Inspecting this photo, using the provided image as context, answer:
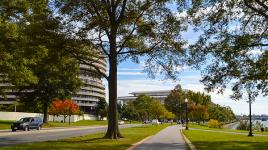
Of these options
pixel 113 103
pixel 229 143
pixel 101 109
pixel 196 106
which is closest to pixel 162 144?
pixel 229 143

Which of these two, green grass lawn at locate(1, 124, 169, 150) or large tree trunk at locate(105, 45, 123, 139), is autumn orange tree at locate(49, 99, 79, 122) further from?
green grass lawn at locate(1, 124, 169, 150)

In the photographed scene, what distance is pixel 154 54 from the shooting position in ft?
117

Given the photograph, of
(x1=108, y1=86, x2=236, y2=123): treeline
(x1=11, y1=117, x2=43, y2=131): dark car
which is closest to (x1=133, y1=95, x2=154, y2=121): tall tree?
(x1=108, y1=86, x2=236, y2=123): treeline

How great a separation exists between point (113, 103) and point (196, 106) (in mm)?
98435

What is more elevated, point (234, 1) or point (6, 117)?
point (234, 1)

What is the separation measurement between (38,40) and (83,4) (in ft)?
12.9

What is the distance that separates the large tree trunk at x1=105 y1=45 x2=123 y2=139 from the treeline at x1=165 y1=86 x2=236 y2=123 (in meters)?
85.7

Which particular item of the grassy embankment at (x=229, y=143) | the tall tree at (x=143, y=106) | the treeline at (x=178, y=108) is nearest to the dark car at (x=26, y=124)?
the grassy embankment at (x=229, y=143)

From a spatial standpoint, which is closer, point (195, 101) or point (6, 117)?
point (6, 117)

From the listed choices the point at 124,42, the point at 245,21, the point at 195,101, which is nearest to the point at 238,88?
the point at 245,21

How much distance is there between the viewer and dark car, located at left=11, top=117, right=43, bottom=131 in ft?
173

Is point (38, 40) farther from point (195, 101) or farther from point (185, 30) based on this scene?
point (195, 101)

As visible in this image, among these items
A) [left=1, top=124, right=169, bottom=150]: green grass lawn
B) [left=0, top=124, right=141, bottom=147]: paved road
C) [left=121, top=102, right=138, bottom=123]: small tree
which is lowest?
[left=0, top=124, right=141, bottom=147]: paved road

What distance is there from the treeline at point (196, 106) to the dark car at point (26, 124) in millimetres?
65053
